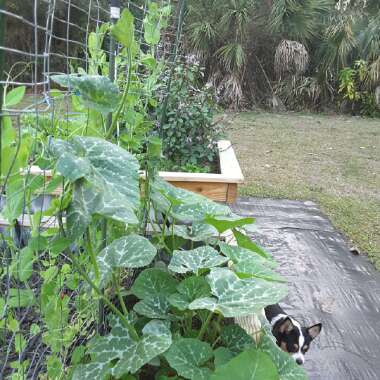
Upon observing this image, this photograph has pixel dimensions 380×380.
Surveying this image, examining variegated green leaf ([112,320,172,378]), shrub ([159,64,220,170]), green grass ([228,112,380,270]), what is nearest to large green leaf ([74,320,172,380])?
variegated green leaf ([112,320,172,378])

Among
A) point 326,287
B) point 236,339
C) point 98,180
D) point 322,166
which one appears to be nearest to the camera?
point 98,180

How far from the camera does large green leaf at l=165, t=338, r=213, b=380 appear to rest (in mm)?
729

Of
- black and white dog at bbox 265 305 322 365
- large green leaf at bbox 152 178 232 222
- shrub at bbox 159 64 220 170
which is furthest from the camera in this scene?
shrub at bbox 159 64 220 170

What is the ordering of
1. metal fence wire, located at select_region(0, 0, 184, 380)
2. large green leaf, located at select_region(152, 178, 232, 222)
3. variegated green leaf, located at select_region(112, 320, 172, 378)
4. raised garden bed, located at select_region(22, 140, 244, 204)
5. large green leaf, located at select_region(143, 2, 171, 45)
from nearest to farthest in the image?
1. metal fence wire, located at select_region(0, 0, 184, 380)
2. variegated green leaf, located at select_region(112, 320, 172, 378)
3. large green leaf, located at select_region(152, 178, 232, 222)
4. large green leaf, located at select_region(143, 2, 171, 45)
5. raised garden bed, located at select_region(22, 140, 244, 204)

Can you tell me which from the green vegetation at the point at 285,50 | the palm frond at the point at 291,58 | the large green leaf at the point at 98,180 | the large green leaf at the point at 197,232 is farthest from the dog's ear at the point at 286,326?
the palm frond at the point at 291,58

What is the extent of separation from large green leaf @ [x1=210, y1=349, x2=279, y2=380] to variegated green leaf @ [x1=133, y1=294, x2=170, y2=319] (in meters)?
0.21

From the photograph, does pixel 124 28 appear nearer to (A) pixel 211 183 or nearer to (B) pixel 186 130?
(A) pixel 211 183

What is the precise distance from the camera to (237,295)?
29.6 inches

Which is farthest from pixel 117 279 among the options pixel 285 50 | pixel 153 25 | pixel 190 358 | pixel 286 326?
pixel 285 50

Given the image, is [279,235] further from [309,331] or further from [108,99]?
[108,99]

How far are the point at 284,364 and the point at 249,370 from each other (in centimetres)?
17

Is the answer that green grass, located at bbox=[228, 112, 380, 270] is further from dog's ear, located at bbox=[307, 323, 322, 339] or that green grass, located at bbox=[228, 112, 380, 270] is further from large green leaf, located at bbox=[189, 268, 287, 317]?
large green leaf, located at bbox=[189, 268, 287, 317]

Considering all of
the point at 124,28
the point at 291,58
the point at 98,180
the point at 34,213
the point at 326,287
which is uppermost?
the point at 291,58

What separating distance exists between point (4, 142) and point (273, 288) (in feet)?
1.76
